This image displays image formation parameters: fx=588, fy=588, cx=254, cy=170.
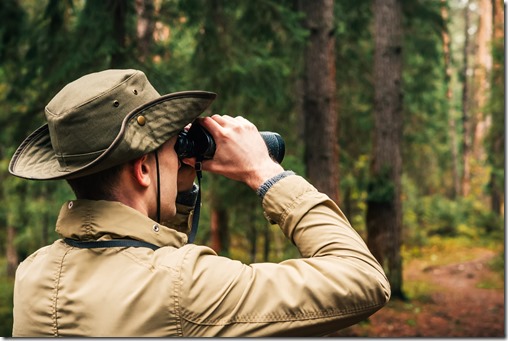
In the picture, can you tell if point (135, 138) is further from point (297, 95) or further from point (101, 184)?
point (297, 95)

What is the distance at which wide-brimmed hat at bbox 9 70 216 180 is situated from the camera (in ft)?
4.91

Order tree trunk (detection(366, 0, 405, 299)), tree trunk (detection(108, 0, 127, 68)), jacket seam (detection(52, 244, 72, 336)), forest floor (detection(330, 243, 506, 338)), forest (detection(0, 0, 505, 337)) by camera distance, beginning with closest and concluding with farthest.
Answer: jacket seam (detection(52, 244, 72, 336)) → tree trunk (detection(108, 0, 127, 68)) → forest (detection(0, 0, 505, 337)) → forest floor (detection(330, 243, 506, 338)) → tree trunk (detection(366, 0, 405, 299))

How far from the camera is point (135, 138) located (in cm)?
149

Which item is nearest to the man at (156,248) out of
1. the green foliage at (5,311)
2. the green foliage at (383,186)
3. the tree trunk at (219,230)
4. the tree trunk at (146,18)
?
the tree trunk at (146,18)

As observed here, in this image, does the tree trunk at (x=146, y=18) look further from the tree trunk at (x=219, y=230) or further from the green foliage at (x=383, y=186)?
the tree trunk at (x=219, y=230)

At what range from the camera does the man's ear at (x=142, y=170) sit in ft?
Answer: 5.10

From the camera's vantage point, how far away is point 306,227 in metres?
1.49

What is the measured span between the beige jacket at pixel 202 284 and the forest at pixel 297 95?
354cm

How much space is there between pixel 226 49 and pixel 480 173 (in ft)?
70.8

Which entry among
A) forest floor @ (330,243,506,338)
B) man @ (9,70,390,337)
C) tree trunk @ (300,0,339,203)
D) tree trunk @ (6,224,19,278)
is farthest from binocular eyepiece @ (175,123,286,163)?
tree trunk @ (6,224,19,278)

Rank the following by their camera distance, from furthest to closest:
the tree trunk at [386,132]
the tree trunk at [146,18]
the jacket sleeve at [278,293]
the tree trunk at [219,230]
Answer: the tree trunk at [219,230] → the tree trunk at [386,132] → the tree trunk at [146,18] → the jacket sleeve at [278,293]

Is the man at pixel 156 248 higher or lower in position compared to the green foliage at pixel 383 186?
higher

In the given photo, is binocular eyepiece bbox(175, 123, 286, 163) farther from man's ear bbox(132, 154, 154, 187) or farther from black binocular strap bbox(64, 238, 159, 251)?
black binocular strap bbox(64, 238, 159, 251)

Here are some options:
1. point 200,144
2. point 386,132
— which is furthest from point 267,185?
point 386,132
